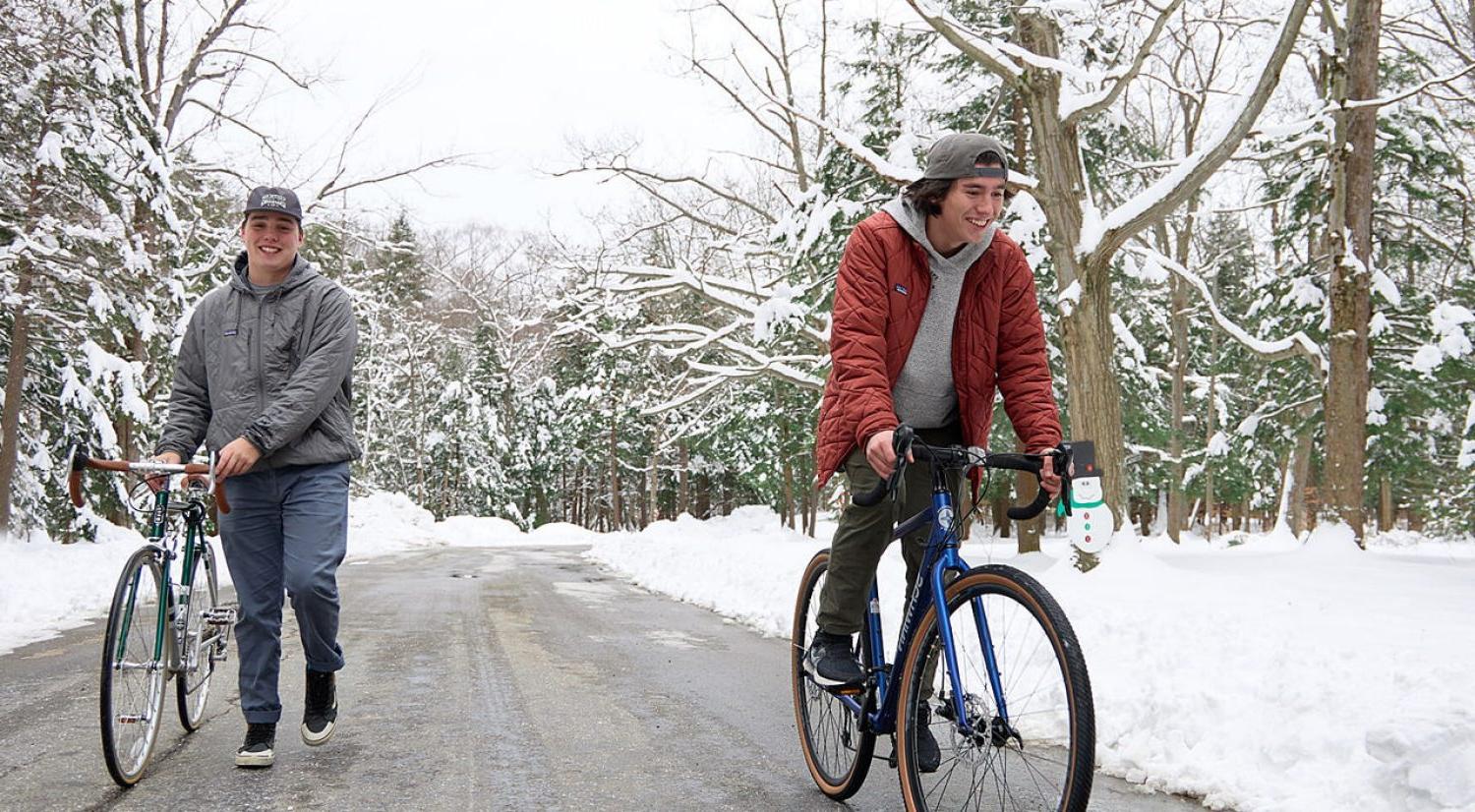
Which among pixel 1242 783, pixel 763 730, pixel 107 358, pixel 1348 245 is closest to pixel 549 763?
pixel 763 730

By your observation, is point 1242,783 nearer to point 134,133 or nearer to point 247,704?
point 247,704

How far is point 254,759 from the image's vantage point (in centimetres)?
357

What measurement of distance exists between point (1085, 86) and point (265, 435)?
8.30m

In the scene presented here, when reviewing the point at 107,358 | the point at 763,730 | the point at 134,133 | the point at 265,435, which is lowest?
the point at 763,730

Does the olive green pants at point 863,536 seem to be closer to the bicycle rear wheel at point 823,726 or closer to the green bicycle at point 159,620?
the bicycle rear wheel at point 823,726

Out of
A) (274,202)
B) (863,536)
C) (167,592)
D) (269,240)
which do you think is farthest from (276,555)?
(863,536)

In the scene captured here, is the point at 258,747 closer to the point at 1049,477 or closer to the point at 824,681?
the point at 824,681

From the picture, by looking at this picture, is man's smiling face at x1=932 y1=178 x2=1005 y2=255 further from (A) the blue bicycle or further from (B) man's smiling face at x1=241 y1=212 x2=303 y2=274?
(B) man's smiling face at x1=241 y1=212 x2=303 y2=274

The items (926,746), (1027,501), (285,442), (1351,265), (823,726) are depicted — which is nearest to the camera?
(926,746)

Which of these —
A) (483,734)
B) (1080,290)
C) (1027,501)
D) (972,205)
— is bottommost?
(483,734)

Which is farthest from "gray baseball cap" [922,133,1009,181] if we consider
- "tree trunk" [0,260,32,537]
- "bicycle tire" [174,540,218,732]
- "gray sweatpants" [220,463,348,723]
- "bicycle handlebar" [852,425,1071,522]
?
"tree trunk" [0,260,32,537]

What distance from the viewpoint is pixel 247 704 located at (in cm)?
372

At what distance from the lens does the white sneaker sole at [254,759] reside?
3.57 m

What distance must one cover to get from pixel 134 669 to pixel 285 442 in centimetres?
93
